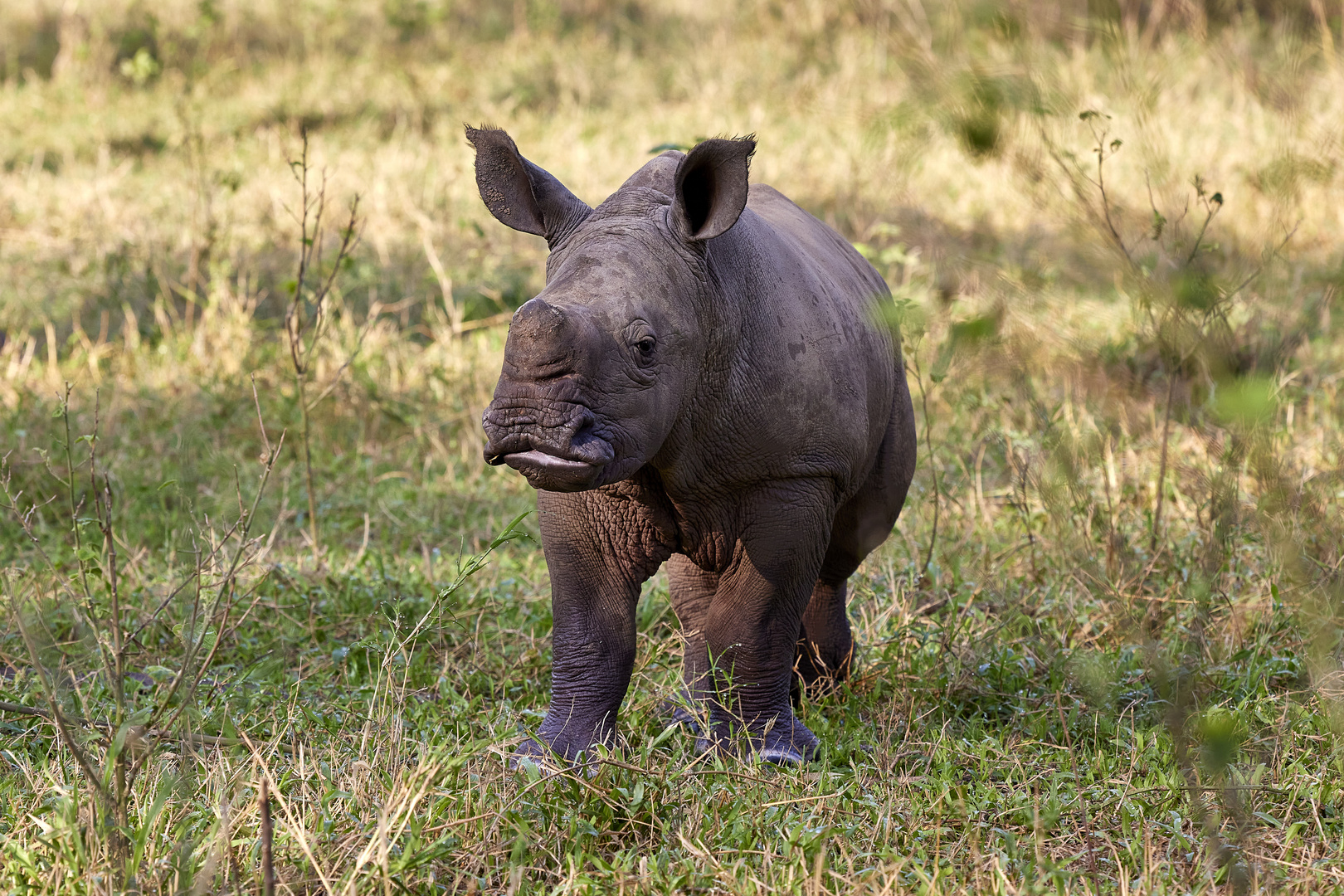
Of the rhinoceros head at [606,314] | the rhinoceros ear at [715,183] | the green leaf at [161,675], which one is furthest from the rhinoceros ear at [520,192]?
the green leaf at [161,675]

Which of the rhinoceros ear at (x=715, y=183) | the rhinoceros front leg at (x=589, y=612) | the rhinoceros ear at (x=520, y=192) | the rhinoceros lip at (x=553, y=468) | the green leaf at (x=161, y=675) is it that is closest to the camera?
→ the rhinoceros lip at (x=553, y=468)

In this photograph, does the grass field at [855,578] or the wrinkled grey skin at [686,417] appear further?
the wrinkled grey skin at [686,417]

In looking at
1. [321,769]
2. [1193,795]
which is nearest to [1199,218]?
[1193,795]

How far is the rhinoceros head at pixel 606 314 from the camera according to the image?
9.77 ft

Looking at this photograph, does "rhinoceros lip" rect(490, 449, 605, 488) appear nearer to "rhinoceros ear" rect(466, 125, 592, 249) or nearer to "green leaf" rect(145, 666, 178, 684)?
"rhinoceros ear" rect(466, 125, 592, 249)

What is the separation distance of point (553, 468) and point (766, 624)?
1.03m

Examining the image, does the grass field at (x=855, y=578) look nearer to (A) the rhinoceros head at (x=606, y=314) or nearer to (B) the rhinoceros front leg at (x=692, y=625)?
(B) the rhinoceros front leg at (x=692, y=625)

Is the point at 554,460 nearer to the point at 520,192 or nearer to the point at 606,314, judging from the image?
the point at 606,314

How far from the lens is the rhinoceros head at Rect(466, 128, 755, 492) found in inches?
117

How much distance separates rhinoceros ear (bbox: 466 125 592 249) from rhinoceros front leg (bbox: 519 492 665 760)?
0.72 meters

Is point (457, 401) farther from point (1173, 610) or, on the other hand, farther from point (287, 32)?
point (287, 32)

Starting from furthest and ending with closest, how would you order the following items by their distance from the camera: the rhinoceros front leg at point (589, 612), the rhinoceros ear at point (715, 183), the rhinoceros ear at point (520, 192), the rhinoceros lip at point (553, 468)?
the rhinoceros front leg at point (589, 612) → the rhinoceros ear at point (520, 192) → the rhinoceros ear at point (715, 183) → the rhinoceros lip at point (553, 468)

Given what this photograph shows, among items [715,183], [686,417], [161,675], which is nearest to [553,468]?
[686,417]

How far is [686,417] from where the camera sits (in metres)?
3.38
